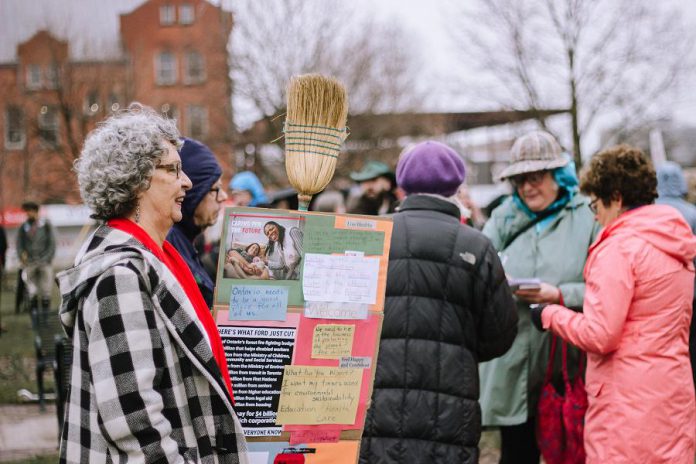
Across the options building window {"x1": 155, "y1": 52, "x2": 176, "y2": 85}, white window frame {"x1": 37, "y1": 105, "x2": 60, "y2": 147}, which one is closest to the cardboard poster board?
white window frame {"x1": 37, "y1": 105, "x2": 60, "y2": 147}

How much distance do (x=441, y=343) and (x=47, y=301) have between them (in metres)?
11.8

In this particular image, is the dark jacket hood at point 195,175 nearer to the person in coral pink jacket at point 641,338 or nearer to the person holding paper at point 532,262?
the person holding paper at point 532,262

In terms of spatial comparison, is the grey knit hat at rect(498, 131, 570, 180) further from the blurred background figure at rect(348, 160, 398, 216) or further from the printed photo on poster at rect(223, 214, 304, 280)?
the blurred background figure at rect(348, 160, 398, 216)

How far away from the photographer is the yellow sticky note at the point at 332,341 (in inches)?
91.8

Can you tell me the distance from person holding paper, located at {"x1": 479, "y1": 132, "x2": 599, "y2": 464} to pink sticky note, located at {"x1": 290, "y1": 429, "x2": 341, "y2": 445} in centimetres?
142

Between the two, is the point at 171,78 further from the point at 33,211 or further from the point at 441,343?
the point at 441,343

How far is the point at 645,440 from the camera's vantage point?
3.01m

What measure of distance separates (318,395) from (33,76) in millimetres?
18009

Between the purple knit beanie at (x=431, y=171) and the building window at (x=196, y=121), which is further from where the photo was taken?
the building window at (x=196, y=121)

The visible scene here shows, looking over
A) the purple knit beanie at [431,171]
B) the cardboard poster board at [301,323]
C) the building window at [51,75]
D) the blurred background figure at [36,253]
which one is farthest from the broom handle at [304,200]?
the building window at [51,75]

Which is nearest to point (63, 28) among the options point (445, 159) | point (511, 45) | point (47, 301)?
point (47, 301)

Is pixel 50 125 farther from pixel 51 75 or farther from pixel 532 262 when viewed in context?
pixel 532 262

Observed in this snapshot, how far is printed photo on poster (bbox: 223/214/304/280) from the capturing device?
224cm

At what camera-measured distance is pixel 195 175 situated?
3.26 m
